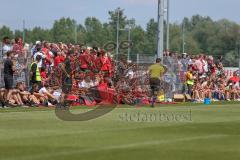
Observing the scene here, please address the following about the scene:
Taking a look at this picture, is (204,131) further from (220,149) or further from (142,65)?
(142,65)

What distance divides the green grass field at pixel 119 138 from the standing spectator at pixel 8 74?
18.8 feet

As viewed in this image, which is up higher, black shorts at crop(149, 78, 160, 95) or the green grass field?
black shorts at crop(149, 78, 160, 95)

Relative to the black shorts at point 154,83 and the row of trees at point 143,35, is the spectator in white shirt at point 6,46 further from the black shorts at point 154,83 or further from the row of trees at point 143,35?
the row of trees at point 143,35

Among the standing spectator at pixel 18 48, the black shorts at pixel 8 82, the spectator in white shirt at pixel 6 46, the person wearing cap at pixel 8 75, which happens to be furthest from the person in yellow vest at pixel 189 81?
the black shorts at pixel 8 82

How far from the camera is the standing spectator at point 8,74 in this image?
91.6 feet

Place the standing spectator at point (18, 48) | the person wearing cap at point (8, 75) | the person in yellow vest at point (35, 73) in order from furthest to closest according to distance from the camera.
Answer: the standing spectator at point (18, 48) < the person in yellow vest at point (35, 73) < the person wearing cap at point (8, 75)

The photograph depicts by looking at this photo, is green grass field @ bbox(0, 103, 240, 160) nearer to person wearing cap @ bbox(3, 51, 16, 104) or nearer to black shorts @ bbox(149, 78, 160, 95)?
person wearing cap @ bbox(3, 51, 16, 104)

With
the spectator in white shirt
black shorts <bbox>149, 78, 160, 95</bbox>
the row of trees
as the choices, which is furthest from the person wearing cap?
the row of trees

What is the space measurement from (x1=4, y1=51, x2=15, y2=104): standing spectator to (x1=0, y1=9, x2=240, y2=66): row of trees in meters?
27.1

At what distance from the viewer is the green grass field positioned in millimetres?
12211

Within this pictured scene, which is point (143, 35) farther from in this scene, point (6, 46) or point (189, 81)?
point (6, 46)

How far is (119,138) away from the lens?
15.3 m

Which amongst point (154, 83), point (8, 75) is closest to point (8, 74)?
point (8, 75)

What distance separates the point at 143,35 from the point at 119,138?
76.9 m
